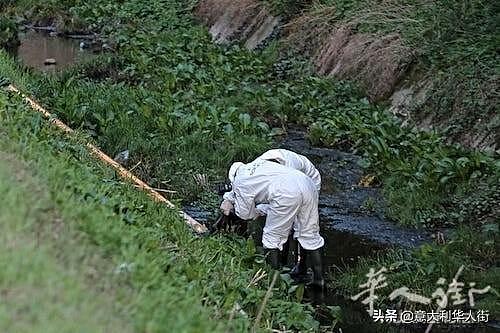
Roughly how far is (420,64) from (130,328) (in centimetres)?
1016

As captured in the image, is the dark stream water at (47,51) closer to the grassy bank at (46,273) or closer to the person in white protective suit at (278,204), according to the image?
the person in white protective suit at (278,204)

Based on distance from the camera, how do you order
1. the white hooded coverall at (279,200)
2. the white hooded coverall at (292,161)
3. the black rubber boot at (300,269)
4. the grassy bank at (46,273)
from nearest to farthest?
the grassy bank at (46,273), the white hooded coverall at (279,200), the white hooded coverall at (292,161), the black rubber boot at (300,269)

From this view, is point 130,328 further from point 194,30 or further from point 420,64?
point 194,30

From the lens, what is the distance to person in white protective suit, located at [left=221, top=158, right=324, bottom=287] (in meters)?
7.54

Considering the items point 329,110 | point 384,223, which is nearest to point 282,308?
point 384,223

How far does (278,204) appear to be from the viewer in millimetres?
7551

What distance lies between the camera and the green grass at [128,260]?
12.1ft

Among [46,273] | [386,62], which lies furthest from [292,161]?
[386,62]

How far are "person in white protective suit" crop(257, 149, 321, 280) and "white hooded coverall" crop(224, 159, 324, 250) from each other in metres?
0.14

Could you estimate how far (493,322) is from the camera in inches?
269

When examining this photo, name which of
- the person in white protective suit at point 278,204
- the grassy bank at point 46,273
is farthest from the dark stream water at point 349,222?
the grassy bank at point 46,273

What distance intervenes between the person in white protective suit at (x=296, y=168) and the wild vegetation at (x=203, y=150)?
497 mm

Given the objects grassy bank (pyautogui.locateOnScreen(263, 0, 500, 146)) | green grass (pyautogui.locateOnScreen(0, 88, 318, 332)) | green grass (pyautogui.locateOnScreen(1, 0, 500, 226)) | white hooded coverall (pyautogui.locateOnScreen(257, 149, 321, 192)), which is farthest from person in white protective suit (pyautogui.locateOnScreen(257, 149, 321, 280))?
grassy bank (pyautogui.locateOnScreen(263, 0, 500, 146))

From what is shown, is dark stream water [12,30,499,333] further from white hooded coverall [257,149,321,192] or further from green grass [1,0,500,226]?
white hooded coverall [257,149,321,192]
